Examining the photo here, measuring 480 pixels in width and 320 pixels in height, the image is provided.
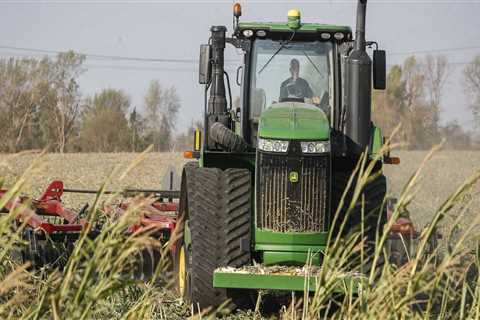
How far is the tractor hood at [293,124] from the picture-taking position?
7.55 meters

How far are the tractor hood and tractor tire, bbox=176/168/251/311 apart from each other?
413 millimetres

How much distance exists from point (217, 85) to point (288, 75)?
2.09 ft

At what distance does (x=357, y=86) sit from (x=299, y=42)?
93 cm

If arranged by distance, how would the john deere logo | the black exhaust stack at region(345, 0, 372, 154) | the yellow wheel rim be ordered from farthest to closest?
the yellow wheel rim → the black exhaust stack at region(345, 0, 372, 154) → the john deere logo

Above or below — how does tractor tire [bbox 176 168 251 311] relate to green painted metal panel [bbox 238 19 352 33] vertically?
below

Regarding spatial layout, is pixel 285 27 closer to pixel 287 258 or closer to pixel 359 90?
pixel 359 90

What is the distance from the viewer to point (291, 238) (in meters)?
7.54

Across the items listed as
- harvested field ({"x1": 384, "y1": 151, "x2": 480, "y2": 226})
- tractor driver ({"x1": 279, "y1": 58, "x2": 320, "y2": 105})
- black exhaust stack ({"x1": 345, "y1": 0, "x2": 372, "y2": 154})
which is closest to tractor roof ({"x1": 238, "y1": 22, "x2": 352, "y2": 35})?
tractor driver ({"x1": 279, "y1": 58, "x2": 320, "y2": 105})

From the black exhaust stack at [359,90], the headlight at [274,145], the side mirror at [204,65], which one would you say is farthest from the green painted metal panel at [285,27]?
the headlight at [274,145]

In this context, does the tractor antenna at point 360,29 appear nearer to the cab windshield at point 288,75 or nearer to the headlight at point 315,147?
the cab windshield at point 288,75

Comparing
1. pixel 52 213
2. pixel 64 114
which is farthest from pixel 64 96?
pixel 52 213

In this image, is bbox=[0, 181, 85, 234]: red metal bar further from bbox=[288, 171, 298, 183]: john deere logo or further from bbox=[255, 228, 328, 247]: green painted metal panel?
bbox=[288, 171, 298, 183]: john deere logo

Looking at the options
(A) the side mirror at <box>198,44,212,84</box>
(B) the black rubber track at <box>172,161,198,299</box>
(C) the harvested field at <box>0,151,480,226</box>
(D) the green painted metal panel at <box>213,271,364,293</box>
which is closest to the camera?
(D) the green painted metal panel at <box>213,271,364,293</box>

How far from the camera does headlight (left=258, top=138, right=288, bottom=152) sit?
295 inches
